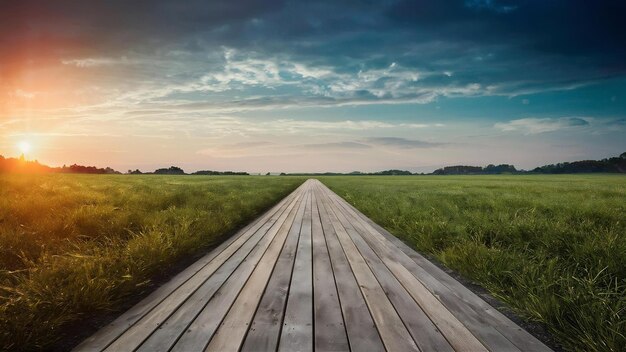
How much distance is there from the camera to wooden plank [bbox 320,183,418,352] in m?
2.25

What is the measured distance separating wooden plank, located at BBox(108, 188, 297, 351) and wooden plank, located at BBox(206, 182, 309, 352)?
315mm

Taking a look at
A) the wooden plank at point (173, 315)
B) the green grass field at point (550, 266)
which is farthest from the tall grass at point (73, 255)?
the green grass field at point (550, 266)

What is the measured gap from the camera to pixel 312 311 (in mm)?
2738

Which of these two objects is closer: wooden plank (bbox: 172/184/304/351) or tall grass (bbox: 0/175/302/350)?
wooden plank (bbox: 172/184/304/351)

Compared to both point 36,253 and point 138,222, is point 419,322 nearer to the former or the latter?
point 36,253

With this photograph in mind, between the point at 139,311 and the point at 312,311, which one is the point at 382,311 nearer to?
the point at 312,311

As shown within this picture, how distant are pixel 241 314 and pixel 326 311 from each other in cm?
Result: 75

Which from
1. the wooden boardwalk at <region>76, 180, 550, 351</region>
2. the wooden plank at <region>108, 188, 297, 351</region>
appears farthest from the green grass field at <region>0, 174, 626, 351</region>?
the wooden plank at <region>108, 188, 297, 351</region>

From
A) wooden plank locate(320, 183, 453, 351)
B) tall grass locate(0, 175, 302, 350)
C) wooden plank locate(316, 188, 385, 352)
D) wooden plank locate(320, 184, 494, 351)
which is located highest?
tall grass locate(0, 175, 302, 350)

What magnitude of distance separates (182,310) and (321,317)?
127 centimetres

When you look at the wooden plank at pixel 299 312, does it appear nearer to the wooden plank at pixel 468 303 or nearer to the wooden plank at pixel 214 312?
the wooden plank at pixel 214 312

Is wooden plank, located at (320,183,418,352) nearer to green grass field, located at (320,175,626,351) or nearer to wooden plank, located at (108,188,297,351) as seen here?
green grass field, located at (320,175,626,351)

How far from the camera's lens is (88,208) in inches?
255

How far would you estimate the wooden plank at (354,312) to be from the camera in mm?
2232
